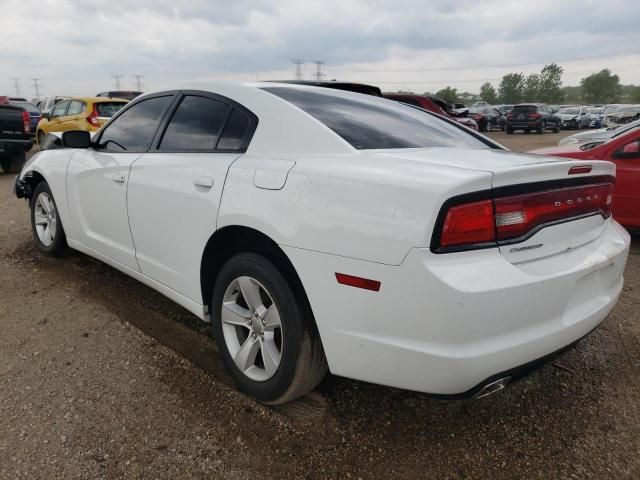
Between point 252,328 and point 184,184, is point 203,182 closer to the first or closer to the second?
point 184,184

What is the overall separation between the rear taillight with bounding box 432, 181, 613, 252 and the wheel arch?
2.25 ft

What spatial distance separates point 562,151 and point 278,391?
5123mm

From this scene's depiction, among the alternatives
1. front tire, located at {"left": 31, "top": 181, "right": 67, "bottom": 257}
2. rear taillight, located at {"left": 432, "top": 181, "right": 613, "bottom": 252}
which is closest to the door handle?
rear taillight, located at {"left": 432, "top": 181, "right": 613, "bottom": 252}

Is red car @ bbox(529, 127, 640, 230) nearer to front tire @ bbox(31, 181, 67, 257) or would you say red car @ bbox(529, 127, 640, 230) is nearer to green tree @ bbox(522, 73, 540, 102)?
front tire @ bbox(31, 181, 67, 257)

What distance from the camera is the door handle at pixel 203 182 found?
2454mm

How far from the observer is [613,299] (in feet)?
7.56

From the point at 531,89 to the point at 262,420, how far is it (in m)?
103

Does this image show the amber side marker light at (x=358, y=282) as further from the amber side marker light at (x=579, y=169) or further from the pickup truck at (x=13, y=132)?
the pickup truck at (x=13, y=132)

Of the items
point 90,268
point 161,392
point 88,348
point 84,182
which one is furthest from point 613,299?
point 90,268

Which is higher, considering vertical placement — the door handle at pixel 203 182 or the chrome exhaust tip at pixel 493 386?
the door handle at pixel 203 182

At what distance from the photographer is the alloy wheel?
229 centimetres

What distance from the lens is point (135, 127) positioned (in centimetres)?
334

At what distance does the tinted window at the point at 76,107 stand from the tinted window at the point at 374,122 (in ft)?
34.9

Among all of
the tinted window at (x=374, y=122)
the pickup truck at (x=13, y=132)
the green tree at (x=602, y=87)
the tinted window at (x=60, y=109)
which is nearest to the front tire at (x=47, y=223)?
the tinted window at (x=374, y=122)
